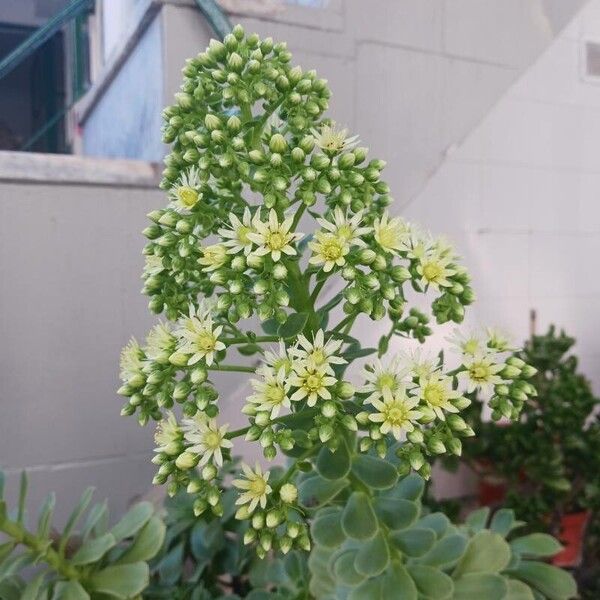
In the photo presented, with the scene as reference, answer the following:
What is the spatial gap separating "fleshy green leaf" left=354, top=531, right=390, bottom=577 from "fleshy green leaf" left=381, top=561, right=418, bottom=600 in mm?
35

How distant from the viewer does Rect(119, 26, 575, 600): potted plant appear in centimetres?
66

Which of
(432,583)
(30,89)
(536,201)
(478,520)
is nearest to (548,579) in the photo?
(478,520)

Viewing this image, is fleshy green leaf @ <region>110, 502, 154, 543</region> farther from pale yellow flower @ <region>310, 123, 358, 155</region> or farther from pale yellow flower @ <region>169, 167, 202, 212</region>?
pale yellow flower @ <region>310, 123, 358, 155</region>

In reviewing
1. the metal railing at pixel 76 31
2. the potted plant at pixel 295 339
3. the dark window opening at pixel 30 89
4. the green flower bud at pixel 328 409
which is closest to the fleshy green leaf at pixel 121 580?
the potted plant at pixel 295 339

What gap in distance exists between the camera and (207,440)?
68 cm

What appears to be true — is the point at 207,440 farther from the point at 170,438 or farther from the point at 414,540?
the point at 414,540

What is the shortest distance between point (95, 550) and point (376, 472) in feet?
1.56

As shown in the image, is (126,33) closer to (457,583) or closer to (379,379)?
(379,379)

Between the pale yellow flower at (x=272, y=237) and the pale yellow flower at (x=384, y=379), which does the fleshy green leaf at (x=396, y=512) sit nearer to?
the pale yellow flower at (x=384, y=379)

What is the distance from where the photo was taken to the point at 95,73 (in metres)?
2.01

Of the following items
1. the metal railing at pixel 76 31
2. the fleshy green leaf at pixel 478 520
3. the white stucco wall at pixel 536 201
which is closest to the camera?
the fleshy green leaf at pixel 478 520

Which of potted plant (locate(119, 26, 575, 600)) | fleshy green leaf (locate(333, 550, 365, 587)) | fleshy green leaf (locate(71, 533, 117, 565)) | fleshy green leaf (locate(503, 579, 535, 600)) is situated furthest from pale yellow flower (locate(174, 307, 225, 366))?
fleshy green leaf (locate(503, 579, 535, 600))

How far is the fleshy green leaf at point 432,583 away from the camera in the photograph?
2.48 feet

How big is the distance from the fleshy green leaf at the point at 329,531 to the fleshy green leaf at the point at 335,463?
7 centimetres
